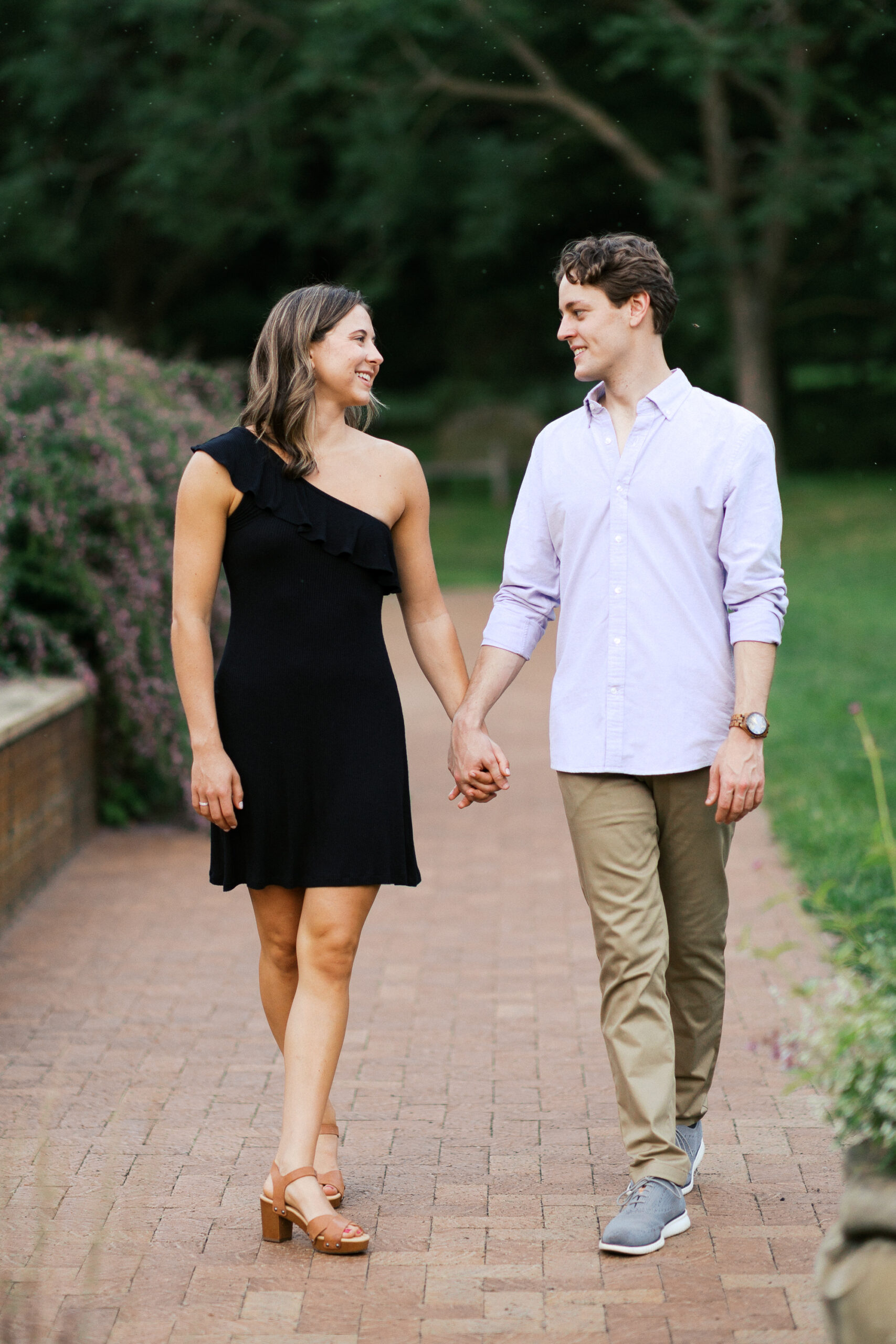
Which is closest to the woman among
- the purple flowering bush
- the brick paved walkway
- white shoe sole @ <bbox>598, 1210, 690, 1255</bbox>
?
the brick paved walkway

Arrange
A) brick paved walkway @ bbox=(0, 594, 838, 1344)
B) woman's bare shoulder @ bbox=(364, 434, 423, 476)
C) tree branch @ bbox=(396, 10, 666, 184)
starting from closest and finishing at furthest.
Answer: brick paved walkway @ bbox=(0, 594, 838, 1344), woman's bare shoulder @ bbox=(364, 434, 423, 476), tree branch @ bbox=(396, 10, 666, 184)

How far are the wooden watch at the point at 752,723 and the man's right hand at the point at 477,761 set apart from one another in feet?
1.83

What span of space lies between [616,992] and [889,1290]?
115 centimetres

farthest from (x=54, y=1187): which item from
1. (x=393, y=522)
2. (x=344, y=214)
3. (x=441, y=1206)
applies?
(x=344, y=214)

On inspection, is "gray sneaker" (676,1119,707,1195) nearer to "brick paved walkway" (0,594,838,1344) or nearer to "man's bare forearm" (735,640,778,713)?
"brick paved walkway" (0,594,838,1344)

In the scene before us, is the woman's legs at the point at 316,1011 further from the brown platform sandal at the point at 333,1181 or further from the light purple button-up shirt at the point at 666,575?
the light purple button-up shirt at the point at 666,575

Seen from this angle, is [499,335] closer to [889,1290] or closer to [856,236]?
[856,236]

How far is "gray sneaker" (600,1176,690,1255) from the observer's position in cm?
347

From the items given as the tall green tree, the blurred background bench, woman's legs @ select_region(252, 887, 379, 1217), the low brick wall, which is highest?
the tall green tree

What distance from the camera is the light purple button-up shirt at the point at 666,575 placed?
3564 mm

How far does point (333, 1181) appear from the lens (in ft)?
12.4

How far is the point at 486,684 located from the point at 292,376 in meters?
0.81

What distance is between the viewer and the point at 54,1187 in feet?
12.8

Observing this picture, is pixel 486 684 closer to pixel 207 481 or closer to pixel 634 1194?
pixel 207 481
